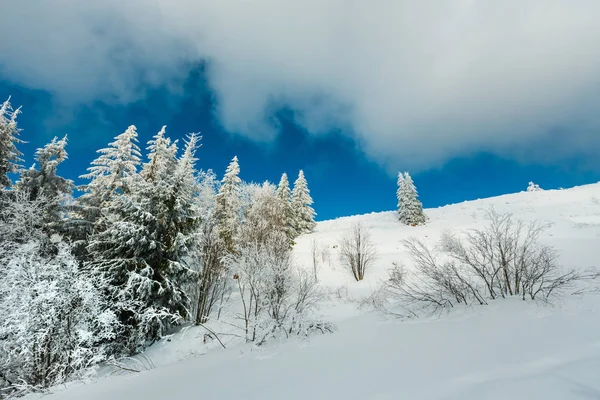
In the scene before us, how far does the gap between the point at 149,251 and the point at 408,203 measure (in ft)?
111

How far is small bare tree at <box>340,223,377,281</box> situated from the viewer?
72.7ft

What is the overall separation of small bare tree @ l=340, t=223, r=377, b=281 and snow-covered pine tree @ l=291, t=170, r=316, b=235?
32.2ft

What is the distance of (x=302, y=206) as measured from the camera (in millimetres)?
34344

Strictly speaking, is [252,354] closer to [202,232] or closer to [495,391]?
[495,391]

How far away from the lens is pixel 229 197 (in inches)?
1009

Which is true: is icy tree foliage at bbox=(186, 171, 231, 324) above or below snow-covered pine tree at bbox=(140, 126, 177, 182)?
below

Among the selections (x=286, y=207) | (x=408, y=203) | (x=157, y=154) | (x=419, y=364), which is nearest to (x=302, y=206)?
(x=286, y=207)

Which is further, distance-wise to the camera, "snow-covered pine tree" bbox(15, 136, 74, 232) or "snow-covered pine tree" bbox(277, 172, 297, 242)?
"snow-covered pine tree" bbox(277, 172, 297, 242)

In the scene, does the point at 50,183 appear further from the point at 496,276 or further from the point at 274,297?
the point at 496,276

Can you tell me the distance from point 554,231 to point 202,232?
27.9 metres

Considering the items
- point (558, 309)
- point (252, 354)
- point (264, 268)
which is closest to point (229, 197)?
point (264, 268)

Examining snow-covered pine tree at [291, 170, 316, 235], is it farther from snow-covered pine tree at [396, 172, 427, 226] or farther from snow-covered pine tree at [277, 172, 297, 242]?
snow-covered pine tree at [396, 172, 427, 226]

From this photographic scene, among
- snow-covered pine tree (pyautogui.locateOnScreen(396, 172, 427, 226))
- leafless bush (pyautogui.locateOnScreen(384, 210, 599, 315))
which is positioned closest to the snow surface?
leafless bush (pyautogui.locateOnScreen(384, 210, 599, 315))

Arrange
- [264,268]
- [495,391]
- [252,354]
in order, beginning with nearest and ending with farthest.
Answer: [495,391] < [252,354] < [264,268]
